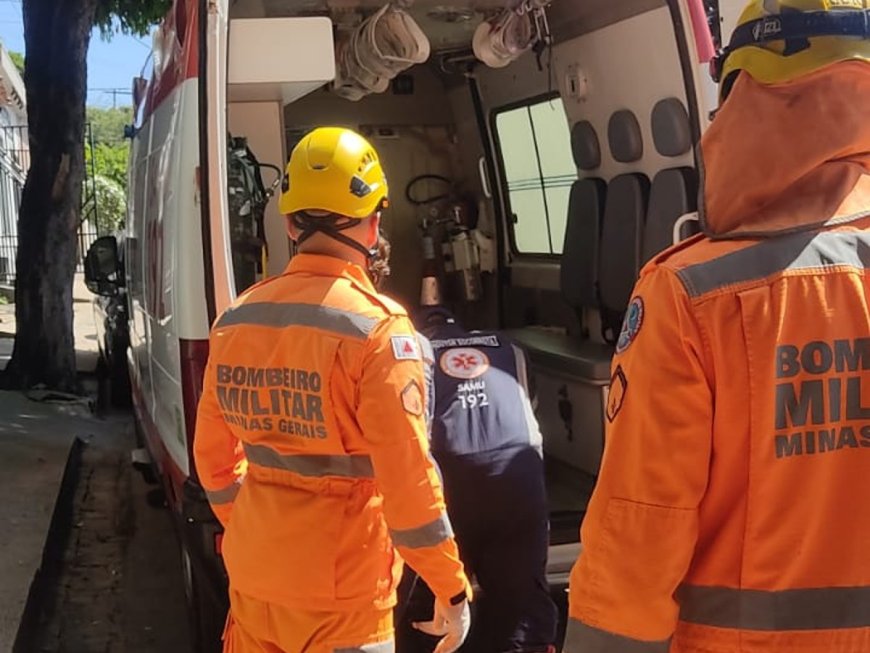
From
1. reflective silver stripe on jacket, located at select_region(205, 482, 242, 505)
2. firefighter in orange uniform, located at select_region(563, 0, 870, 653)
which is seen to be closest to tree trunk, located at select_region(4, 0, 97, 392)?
reflective silver stripe on jacket, located at select_region(205, 482, 242, 505)

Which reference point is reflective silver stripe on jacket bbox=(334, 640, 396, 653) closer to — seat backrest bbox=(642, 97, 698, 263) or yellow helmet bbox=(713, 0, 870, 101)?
yellow helmet bbox=(713, 0, 870, 101)

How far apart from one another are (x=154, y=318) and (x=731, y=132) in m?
3.29

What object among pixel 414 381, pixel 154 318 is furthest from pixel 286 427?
pixel 154 318

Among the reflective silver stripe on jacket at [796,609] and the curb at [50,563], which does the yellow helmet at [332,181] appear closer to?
the reflective silver stripe on jacket at [796,609]

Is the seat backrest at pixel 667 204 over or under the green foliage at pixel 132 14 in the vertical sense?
under

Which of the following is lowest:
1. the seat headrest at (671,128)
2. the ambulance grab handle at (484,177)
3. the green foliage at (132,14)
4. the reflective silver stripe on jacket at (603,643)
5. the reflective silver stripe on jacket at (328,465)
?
the reflective silver stripe on jacket at (603,643)

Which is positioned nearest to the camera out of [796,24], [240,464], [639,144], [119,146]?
[796,24]

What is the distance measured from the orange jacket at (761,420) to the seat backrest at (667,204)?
111 inches

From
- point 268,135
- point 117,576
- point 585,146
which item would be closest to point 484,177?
point 585,146

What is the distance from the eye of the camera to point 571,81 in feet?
17.9

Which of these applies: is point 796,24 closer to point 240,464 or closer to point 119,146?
point 240,464

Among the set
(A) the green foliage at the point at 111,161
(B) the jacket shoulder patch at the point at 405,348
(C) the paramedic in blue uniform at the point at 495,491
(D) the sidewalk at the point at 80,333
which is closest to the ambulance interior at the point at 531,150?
(C) the paramedic in blue uniform at the point at 495,491

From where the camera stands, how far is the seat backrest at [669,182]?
14.9ft

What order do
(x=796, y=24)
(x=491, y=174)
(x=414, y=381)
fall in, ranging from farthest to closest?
1. (x=491, y=174)
2. (x=414, y=381)
3. (x=796, y=24)
